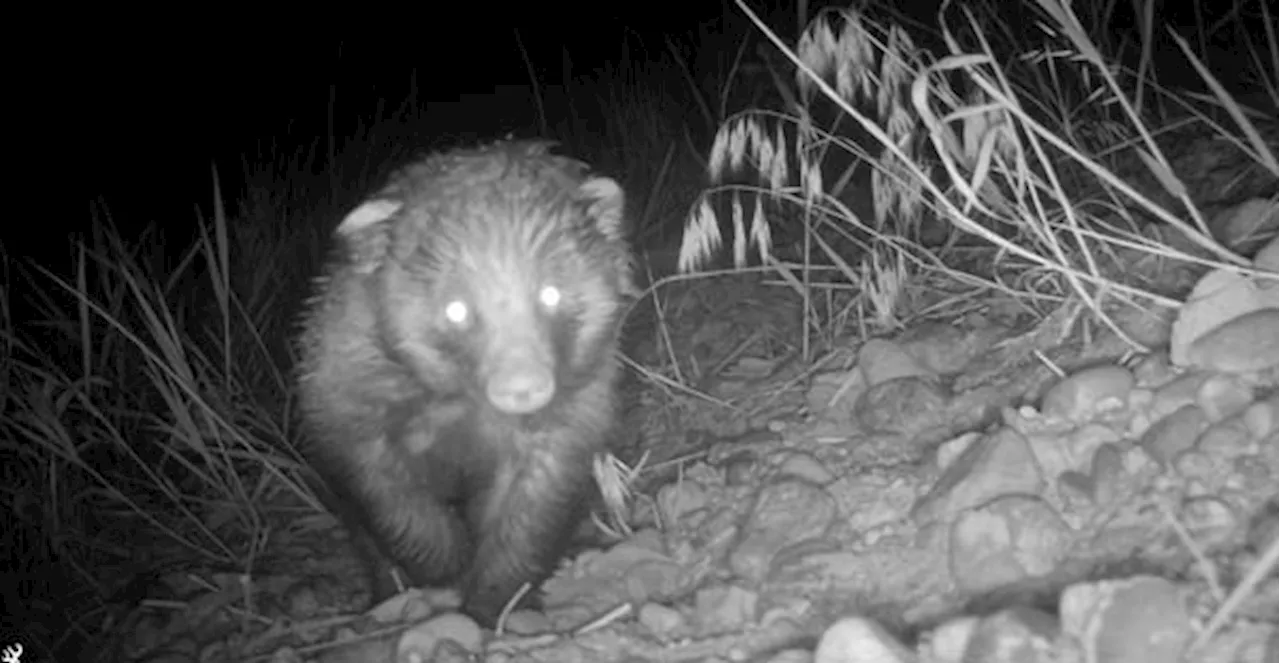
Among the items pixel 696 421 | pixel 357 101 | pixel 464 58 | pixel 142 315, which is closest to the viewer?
pixel 696 421

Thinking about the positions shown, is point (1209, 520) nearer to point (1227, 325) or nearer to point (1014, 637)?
point (1014, 637)

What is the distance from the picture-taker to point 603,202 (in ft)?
12.4

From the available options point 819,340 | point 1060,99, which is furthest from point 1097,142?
point 819,340

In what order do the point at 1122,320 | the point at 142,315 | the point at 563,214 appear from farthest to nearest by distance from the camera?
1. the point at 142,315
2. the point at 563,214
3. the point at 1122,320

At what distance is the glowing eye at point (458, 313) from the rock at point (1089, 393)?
1499 mm

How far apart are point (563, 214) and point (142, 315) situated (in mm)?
1872

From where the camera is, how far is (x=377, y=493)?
366 cm

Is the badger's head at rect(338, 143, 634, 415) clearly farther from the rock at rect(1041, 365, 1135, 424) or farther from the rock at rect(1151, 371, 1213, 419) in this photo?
the rock at rect(1151, 371, 1213, 419)

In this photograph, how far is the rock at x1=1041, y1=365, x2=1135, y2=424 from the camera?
8.68 feet

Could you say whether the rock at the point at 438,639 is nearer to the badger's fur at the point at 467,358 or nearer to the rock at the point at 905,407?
the badger's fur at the point at 467,358

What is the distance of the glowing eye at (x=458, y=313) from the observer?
3.43m

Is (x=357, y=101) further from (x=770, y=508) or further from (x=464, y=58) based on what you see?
(x=770, y=508)

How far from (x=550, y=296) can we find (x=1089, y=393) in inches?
58.4

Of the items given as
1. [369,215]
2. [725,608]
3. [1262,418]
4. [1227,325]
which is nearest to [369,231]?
[369,215]
